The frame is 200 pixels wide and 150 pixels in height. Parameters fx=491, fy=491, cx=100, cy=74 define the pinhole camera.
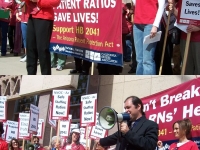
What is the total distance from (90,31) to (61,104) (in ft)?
5.38

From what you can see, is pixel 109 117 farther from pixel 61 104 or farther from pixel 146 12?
pixel 61 104

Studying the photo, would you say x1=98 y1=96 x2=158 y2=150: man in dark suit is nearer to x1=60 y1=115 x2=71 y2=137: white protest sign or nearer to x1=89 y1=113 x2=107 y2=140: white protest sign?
x1=89 y1=113 x2=107 y2=140: white protest sign

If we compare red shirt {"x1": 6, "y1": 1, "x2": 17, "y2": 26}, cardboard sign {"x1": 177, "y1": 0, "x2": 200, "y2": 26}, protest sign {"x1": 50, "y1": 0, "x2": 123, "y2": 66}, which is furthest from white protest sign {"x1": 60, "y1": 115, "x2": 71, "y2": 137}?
cardboard sign {"x1": 177, "y1": 0, "x2": 200, "y2": 26}

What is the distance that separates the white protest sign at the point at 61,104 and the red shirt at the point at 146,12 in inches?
99.6

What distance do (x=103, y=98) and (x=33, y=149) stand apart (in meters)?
1.72

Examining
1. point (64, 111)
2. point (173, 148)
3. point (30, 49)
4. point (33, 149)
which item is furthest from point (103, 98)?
point (173, 148)

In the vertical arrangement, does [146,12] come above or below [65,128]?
above

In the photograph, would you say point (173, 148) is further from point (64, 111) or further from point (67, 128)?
point (67, 128)

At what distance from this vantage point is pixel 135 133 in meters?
4.12

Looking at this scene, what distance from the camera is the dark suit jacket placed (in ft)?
13.3

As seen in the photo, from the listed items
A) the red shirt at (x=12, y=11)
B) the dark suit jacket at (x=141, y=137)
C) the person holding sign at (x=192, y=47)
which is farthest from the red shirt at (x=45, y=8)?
the red shirt at (x=12, y=11)

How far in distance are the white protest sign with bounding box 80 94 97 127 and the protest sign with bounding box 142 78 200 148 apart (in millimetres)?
1290

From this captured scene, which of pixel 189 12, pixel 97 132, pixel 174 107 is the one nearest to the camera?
pixel 189 12

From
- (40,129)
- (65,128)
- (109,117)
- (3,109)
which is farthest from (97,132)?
(109,117)
